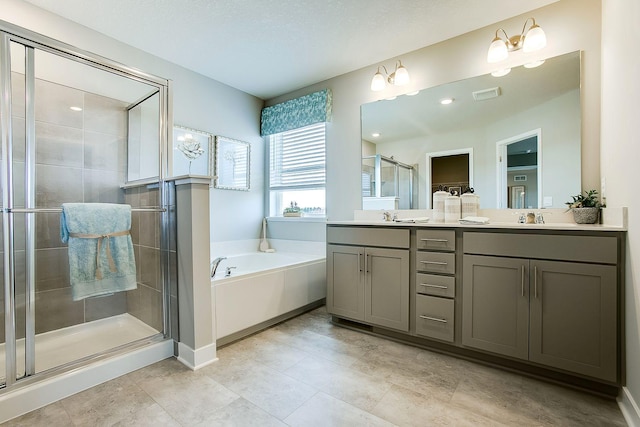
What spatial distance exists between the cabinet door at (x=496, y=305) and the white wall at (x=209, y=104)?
8.48ft

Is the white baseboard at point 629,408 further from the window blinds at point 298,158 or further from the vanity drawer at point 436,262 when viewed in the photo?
the window blinds at point 298,158

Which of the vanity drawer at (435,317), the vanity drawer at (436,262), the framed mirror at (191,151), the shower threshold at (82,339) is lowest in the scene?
the shower threshold at (82,339)

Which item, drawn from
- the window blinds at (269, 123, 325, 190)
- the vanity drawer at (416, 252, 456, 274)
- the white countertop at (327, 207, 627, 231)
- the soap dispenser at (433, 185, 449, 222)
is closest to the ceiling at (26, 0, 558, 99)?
the window blinds at (269, 123, 325, 190)

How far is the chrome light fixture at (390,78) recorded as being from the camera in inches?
108

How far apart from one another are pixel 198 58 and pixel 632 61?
316 centimetres

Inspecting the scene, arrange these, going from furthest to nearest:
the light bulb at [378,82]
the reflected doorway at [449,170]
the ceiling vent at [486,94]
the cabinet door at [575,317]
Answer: the light bulb at [378,82] < the reflected doorway at [449,170] < the ceiling vent at [486,94] < the cabinet door at [575,317]

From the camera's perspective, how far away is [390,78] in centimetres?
284

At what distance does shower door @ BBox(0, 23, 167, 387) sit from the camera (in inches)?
61.5

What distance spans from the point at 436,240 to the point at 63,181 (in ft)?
9.30

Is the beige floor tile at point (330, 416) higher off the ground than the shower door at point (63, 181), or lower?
lower

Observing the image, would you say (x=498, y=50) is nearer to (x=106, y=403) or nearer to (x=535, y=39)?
(x=535, y=39)

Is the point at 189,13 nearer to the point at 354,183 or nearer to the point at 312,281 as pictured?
the point at 354,183

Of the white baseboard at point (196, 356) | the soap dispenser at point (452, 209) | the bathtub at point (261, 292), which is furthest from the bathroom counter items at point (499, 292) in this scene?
the white baseboard at point (196, 356)

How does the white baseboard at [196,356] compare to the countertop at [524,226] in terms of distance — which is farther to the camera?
the white baseboard at [196,356]
